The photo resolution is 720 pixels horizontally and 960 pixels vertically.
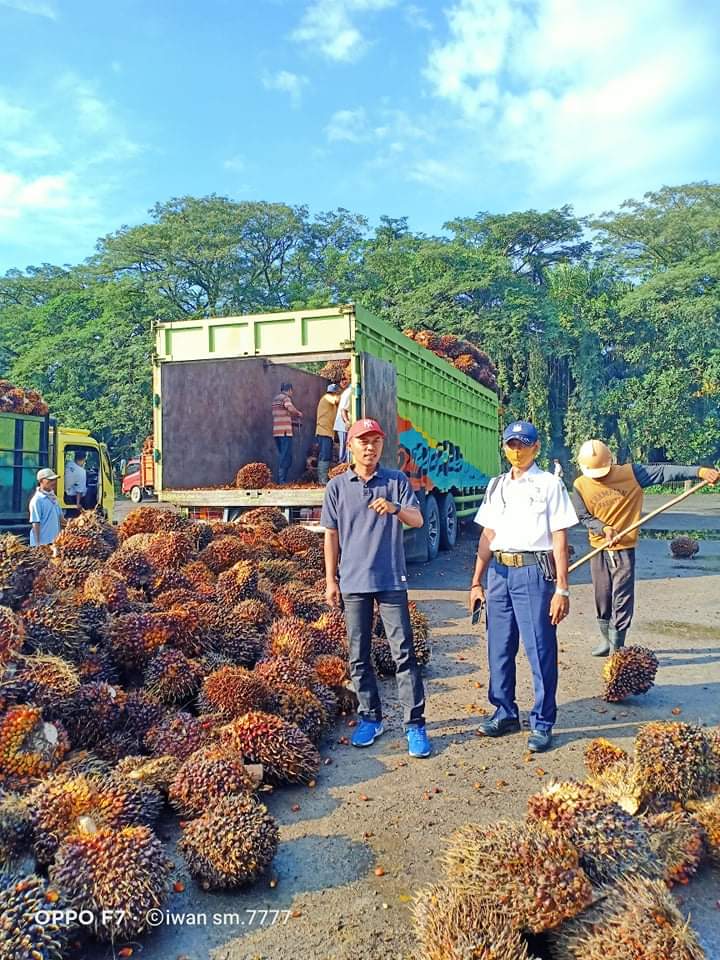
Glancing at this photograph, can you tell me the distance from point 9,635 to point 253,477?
632cm

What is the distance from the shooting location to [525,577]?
428cm

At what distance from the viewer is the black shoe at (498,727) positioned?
4.47 m

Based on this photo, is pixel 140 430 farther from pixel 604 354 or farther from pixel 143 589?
pixel 143 589

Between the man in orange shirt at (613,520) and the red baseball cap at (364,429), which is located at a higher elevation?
the red baseball cap at (364,429)

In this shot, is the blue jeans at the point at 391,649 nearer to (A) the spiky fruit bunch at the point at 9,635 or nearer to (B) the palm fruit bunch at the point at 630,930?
(A) the spiky fruit bunch at the point at 9,635

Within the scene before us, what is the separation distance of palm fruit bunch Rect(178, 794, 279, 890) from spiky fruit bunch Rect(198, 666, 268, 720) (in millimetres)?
1015

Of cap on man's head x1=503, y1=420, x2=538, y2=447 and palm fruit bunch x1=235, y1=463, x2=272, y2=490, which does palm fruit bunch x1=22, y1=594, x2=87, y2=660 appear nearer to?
cap on man's head x1=503, y1=420, x2=538, y2=447

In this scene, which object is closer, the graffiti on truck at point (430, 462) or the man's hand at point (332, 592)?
the man's hand at point (332, 592)

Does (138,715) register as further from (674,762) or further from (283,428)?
(283,428)

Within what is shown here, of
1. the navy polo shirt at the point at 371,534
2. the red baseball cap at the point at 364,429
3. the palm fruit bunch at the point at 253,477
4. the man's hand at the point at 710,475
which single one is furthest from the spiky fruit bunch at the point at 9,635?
the palm fruit bunch at the point at 253,477

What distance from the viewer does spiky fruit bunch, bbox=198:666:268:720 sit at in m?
4.07

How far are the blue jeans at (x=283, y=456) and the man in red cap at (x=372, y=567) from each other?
22.2ft

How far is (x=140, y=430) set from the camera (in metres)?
29.0

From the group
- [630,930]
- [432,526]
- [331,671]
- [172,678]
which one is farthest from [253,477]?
[630,930]
